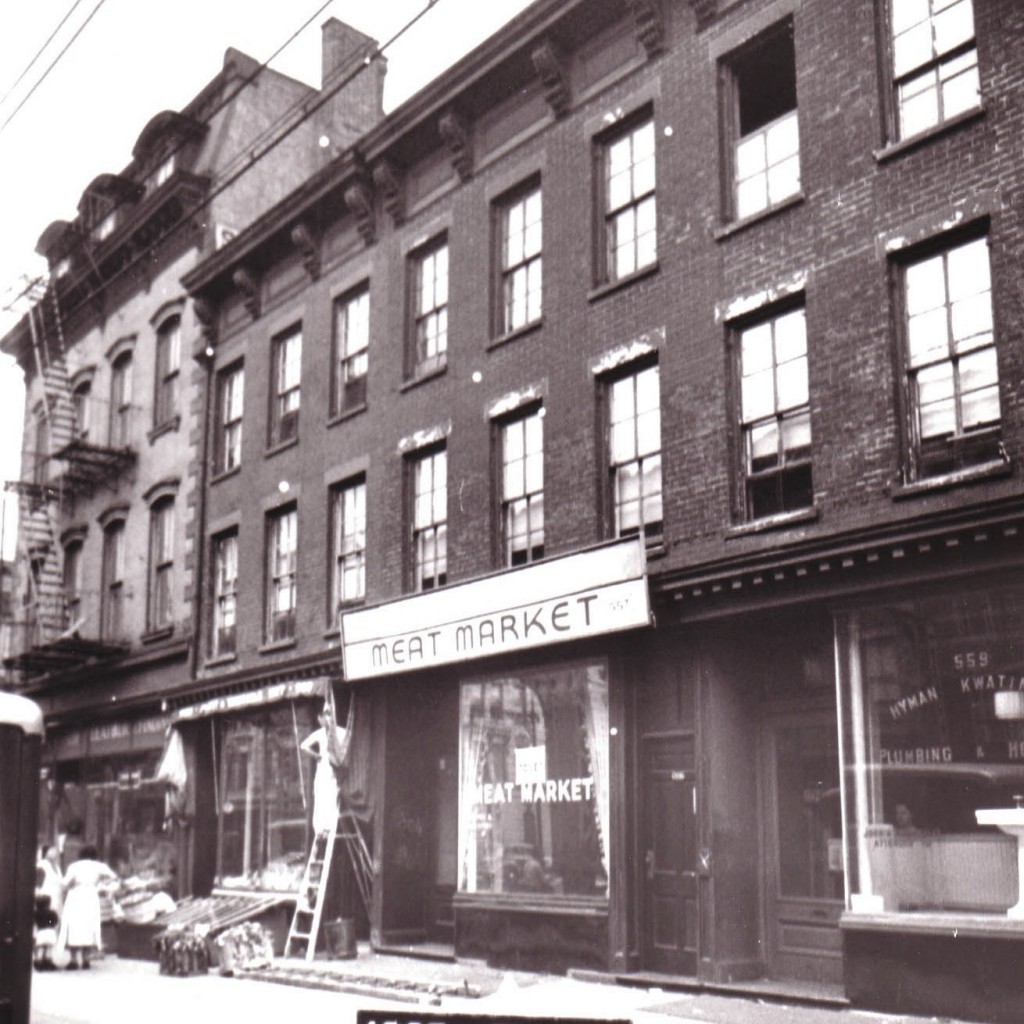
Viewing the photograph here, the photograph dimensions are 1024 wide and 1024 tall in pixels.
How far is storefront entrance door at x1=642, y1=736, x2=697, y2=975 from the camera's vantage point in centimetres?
1470

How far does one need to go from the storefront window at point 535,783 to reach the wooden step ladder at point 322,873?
83.7 inches

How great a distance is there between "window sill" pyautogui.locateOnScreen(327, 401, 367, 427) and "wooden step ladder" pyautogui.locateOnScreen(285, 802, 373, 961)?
5645 millimetres

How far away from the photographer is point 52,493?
29531 mm

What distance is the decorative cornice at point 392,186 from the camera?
2028cm

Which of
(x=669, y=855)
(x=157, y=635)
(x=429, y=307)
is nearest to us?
(x=669, y=855)

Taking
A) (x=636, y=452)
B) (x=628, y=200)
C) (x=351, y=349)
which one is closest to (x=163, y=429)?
(x=351, y=349)

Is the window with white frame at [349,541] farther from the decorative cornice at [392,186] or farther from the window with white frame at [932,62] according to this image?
the window with white frame at [932,62]

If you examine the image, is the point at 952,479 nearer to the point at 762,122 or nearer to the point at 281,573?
the point at 762,122

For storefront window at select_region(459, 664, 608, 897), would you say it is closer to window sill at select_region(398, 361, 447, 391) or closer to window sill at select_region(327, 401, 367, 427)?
window sill at select_region(398, 361, 447, 391)

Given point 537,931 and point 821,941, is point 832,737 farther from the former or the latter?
point 537,931

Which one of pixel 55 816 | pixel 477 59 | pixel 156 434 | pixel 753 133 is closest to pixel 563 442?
pixel 753 133

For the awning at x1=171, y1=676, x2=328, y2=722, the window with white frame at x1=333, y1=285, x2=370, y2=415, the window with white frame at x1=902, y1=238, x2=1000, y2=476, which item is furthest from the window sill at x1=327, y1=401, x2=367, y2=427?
the window with white frame at x1=902, y1=238, x2=1000, y2=476

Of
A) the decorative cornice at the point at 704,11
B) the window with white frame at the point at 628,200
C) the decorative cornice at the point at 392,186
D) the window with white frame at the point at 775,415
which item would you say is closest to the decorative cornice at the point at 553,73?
the window with white frame at the point at 628,200

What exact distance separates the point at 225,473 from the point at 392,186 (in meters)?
6.22
